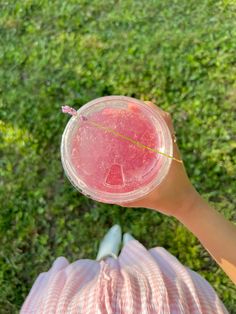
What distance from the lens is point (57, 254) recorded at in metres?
2.40

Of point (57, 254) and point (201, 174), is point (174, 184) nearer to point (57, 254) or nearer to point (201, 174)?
point (201, 174)

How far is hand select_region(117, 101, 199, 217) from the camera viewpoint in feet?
4.60

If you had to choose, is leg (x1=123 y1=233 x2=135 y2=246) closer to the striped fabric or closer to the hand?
the striped fabric

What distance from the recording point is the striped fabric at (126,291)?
4.67 ft

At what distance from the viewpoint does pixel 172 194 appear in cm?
144

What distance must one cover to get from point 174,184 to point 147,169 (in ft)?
0.40

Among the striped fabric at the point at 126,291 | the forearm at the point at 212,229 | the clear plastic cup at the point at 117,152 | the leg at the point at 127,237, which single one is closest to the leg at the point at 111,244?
the leg at the point at 127,237

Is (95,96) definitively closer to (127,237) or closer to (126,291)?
(127,237)

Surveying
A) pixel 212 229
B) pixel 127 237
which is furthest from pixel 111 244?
pixel 212 229

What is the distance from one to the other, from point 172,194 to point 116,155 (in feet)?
0.75

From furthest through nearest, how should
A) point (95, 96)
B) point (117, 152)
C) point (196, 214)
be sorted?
point (95, 96)
point (196, 214)
point (117, 152)

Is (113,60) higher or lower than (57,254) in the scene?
higher

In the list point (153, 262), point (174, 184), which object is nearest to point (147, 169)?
point (174, 184)

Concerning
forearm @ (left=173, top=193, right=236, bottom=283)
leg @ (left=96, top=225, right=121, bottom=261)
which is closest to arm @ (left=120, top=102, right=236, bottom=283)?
forearm @ (left=173, top=193, right=236, bottom=283)
